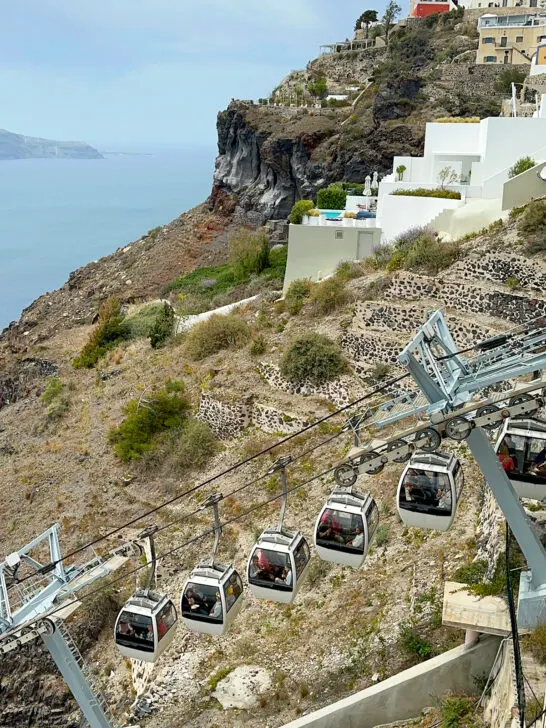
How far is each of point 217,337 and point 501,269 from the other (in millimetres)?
10489

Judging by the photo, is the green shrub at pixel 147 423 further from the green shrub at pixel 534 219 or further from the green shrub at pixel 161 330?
the green shrub at pixel 534 219

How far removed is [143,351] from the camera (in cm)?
3231

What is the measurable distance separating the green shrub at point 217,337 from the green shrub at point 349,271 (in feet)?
12.7

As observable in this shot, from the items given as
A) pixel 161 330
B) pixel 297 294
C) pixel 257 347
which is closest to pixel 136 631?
pixel 257 347

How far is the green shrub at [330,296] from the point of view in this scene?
2441 centimetres

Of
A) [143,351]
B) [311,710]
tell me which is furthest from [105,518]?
[143,351]

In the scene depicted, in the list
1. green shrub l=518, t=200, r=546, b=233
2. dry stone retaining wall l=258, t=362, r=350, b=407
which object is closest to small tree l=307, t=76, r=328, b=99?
green shrub l=518, t=200, r=546, b=233

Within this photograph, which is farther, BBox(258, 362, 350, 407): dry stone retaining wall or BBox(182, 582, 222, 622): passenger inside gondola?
BBox(258, 362, 350, 407): dry stone retaining wall

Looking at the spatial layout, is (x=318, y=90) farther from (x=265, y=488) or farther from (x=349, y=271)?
(x=265, y=488)

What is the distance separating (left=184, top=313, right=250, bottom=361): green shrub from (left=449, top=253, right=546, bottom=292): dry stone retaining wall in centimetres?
802

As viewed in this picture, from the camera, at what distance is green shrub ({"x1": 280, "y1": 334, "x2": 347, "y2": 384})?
22.0 meters

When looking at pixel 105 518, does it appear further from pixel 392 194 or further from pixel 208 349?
pixel 392 194

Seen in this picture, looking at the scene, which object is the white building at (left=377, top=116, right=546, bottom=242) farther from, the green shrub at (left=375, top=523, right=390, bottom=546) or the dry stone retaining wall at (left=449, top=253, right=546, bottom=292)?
the green shrub at (left=375, top=523, right=390, bottom=546)

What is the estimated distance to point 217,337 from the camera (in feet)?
88.3
